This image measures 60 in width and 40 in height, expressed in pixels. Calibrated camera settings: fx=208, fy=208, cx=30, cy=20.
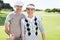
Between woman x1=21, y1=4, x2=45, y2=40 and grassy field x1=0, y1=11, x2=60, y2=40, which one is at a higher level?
woman x1=21, y1=4, x2=45, y2=40

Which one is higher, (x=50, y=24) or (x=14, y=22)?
(x=14, y=22)

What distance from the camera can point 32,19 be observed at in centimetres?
220

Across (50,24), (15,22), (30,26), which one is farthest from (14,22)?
(50,24)

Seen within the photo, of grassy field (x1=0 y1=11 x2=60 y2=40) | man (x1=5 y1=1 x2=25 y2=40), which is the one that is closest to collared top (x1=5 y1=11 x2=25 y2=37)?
man (x1=5 y1=1 x2=25 y2=40)

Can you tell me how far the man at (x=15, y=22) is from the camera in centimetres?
225

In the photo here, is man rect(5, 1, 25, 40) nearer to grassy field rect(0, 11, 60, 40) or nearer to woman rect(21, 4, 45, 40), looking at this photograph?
woman rect(21, 4, 45, 40)

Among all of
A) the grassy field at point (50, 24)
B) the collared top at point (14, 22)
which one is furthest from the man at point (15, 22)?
the grassy field at point (50, 24)

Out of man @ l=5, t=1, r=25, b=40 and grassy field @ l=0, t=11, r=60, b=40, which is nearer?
man @ l=5, t=1, r=25, b=40

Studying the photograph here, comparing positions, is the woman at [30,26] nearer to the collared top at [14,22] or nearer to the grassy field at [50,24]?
the collared top at [14,22]

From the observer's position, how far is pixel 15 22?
2.27m

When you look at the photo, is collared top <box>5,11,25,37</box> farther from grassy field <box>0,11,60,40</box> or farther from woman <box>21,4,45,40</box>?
grassy field <box>0,11,60,40</box>

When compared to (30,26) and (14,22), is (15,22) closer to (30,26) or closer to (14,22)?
(14,22)

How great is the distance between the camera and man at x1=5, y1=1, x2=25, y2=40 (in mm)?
2248

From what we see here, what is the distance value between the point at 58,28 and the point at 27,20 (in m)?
2.04
